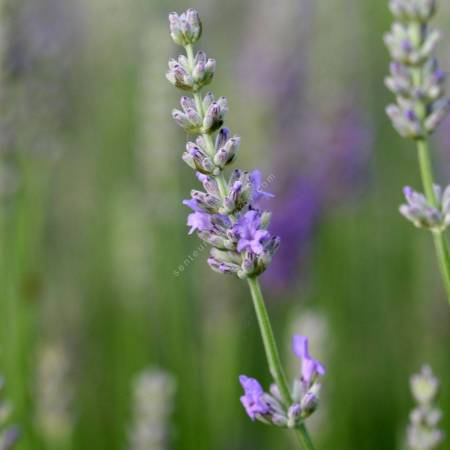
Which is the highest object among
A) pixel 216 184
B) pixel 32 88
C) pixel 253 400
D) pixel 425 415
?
pixel 32 88

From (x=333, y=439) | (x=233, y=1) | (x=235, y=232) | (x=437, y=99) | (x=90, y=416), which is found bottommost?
(x=333, y=439)

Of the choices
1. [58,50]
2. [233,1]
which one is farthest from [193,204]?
[233,1]

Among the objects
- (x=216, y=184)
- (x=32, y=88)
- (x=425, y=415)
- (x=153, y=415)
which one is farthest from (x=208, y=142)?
(x=32, y=88)

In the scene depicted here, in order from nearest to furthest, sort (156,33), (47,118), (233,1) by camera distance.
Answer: (47,118), (156,33), (233,1)

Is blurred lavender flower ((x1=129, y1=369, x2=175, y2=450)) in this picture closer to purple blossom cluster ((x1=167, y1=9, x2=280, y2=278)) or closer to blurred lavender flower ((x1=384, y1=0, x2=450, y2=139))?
purple blossom cluster ((x1=167, y1=9, x2=280, y2=278))

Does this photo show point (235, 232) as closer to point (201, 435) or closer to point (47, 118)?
point (47, 118)

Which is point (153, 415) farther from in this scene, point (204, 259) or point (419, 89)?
point (204, 259)
